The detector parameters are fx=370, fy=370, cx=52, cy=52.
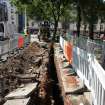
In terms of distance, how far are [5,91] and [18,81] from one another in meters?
1.13

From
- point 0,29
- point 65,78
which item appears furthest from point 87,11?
point 65,78

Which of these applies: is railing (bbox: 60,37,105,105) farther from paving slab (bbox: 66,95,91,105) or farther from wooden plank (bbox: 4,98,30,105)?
wooden plank (bbox: 4,98,30,105)

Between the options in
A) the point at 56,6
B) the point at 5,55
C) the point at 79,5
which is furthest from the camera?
the point at 56,6

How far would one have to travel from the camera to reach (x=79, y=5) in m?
29.9

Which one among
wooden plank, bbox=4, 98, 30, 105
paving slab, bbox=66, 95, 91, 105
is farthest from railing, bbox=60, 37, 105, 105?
wooden plank, bbox=4, 98, 30, 105

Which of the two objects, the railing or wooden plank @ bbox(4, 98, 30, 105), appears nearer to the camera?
the railing

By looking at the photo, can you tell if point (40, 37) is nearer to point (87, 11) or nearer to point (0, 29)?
point (0, 29)

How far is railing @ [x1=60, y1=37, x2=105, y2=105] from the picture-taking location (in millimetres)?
6051

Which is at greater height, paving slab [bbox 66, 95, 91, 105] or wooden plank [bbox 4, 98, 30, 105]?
wooden plank [bbox 4, 98, 30, 105]

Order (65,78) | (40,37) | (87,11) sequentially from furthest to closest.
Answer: (40,37) < (87,11) < (65,78)

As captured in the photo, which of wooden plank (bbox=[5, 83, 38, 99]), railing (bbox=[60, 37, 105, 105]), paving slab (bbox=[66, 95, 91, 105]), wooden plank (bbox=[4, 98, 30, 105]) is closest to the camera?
railing (bbox=[60, 37, 105, 105])

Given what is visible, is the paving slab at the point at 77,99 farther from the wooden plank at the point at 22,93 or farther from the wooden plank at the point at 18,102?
the wooden plank at the point at 18,102

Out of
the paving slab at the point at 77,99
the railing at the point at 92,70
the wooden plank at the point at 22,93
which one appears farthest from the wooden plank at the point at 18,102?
the railing at the point at 92,70

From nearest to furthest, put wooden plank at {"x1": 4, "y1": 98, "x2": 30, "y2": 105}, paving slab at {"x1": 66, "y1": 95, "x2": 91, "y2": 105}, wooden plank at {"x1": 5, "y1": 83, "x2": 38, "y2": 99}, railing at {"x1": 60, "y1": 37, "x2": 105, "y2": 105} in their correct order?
railing at {"x1": 60, "y1": 37, "x2": 105, "y2": 105} → wooden plank at {"x1": 4, "y1": 98, "x2": 30, "y2": 105} → wooden plank at {"x1": 5, "y1": 83, "x2": 38, "y2": 99} → paving slab at {"x1": 66, "y1": 95, "x2": 91, "y2": 105}
